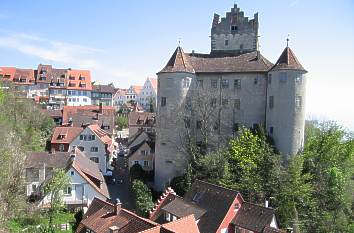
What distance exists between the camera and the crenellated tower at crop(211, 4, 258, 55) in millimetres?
44188

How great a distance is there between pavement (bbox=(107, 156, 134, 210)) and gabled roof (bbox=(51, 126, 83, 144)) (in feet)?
23.4

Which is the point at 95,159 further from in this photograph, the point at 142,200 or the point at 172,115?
the point at 142,200

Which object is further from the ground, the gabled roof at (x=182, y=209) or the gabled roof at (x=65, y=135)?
the gabled roof at (x=65, y=135)

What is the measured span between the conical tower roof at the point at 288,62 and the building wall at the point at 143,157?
58.0 feet

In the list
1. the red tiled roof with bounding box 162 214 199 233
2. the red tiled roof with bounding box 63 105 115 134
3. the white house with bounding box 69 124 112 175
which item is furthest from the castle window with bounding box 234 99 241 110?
the red tiled roof with bounding box 63 105 115 134

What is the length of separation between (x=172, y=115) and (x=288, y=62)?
12.4m

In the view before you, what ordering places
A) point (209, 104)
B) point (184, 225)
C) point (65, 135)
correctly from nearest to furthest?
1. point (184, 225)
2. point (209, 104)
3. point (65, 135)

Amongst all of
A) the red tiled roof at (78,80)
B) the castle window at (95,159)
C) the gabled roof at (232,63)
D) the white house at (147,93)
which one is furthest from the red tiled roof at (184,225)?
the white house at (147,93)

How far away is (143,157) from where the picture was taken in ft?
147

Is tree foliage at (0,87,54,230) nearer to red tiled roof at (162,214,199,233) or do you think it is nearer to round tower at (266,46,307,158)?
red tiled roof at (162,214,199,233)

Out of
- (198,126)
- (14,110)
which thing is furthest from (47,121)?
(198,126)

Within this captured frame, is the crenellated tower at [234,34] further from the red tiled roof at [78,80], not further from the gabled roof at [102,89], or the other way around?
the gabled roof at [102,89]

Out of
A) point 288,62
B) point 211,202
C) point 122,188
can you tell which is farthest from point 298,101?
point 122,188

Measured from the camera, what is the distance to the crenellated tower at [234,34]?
44.2 m
